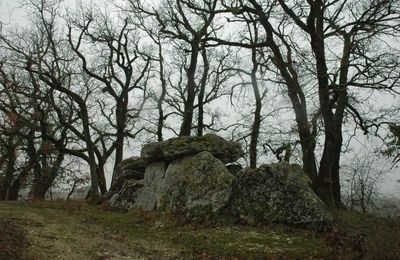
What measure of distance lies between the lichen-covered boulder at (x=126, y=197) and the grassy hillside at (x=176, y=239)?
2564mm

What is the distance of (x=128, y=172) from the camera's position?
18.8 metres

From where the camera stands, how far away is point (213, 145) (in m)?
15.3

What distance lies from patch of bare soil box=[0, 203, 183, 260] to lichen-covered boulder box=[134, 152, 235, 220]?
99.6 inches

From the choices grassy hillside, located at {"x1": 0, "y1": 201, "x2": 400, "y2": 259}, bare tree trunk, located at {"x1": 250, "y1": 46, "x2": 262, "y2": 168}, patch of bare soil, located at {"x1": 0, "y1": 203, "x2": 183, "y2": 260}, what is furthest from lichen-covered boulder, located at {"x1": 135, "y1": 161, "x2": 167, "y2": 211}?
bare tree trunk, located at {"x1": 250, "y1": 46, "x2": 262, "y2": 168}

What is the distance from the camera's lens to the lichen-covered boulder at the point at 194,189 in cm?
1266

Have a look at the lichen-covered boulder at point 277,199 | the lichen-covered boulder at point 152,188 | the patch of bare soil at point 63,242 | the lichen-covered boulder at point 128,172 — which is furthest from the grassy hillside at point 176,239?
the lichen-covered boulder at point 128,172

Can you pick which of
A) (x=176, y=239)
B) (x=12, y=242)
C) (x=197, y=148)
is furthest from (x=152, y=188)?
(x=12, y=242)

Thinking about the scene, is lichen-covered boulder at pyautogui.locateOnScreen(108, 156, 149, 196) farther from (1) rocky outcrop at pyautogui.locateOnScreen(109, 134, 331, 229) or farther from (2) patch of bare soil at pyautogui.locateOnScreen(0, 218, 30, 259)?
(2) patch of bare soil at pyautogui.locateOnScreen(0, 218, 30, 259)

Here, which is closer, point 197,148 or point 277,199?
point 277,199

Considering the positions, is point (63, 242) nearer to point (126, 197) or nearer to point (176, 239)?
point (176, 239)

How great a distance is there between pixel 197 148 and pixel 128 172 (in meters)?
5.33

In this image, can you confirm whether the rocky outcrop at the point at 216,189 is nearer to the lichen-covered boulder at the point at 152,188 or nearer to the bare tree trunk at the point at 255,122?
the lichen-covered boulder at the point at 152,188

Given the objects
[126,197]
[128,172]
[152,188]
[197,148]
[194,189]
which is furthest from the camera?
[128,172]

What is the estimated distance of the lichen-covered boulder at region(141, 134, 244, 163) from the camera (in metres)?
15.1
